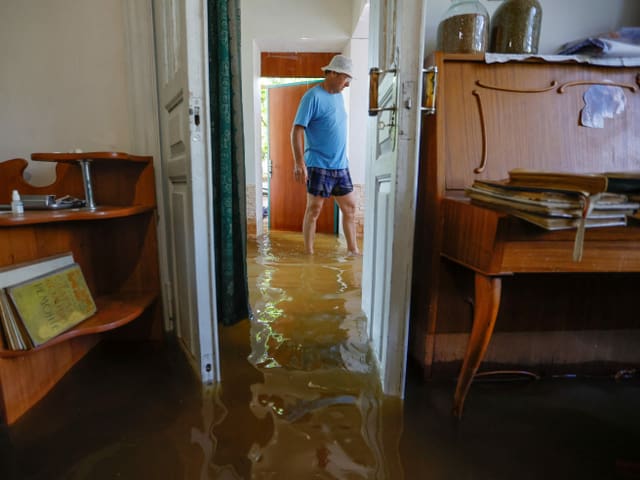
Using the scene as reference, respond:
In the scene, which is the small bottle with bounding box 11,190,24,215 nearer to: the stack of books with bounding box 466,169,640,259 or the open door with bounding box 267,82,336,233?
the stack of books with bounding box 466,169,640,259

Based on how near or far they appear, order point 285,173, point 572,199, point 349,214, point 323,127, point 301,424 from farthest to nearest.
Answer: point 285,173, point 349,214, point 323,127, point 301,424, point 572,199

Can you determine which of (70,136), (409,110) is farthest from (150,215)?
(409,110)

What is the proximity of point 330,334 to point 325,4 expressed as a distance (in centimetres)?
337

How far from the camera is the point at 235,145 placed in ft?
5.65

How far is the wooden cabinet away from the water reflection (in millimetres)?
545

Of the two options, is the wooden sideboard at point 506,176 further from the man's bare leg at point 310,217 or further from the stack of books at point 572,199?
the man's bare leg at point 310,217

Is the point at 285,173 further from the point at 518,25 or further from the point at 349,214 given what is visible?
the point at 518,25

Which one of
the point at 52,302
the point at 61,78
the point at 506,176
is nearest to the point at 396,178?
the point at 506,176

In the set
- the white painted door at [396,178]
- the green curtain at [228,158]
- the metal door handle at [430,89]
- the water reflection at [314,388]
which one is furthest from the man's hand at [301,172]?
the metal door handle at [430,89]

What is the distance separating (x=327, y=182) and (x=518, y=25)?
6.28 ft

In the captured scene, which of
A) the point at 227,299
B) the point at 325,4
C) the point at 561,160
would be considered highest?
the point at 325,4

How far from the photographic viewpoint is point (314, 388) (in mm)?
1292

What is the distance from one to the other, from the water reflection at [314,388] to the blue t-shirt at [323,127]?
1078mm

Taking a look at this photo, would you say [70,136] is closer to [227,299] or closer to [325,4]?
[227,299]
